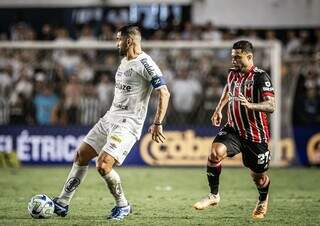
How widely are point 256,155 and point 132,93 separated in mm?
1742

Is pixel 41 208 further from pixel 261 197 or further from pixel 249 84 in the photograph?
pixel 249 84

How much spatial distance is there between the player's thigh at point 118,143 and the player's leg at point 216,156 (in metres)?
1.05

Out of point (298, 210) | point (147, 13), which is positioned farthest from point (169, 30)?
point (298, 210)

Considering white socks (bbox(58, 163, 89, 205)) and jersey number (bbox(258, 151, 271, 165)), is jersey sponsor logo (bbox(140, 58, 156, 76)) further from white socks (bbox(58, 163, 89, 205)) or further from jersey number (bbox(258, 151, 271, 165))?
jersey number (bbox(258, 151, 271, 165))

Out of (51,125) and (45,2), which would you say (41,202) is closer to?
(51,125)

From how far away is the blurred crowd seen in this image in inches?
782

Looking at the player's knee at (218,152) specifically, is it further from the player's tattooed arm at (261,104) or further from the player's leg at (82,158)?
the player's leg at (82,158)

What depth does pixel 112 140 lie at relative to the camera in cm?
975

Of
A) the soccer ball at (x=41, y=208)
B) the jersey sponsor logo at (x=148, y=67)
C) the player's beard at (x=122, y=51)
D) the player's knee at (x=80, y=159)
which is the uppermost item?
the player's beard at (x=122, y=51)

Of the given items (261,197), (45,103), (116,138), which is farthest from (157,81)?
(45,103)

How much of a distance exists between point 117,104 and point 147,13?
13486 mm

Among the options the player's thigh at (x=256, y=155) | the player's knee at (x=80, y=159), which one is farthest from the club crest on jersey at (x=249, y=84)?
the player's knee at (x=80, y=159)

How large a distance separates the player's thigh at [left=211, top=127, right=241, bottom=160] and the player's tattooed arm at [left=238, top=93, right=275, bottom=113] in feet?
1.91

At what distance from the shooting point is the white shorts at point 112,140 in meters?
9.71
